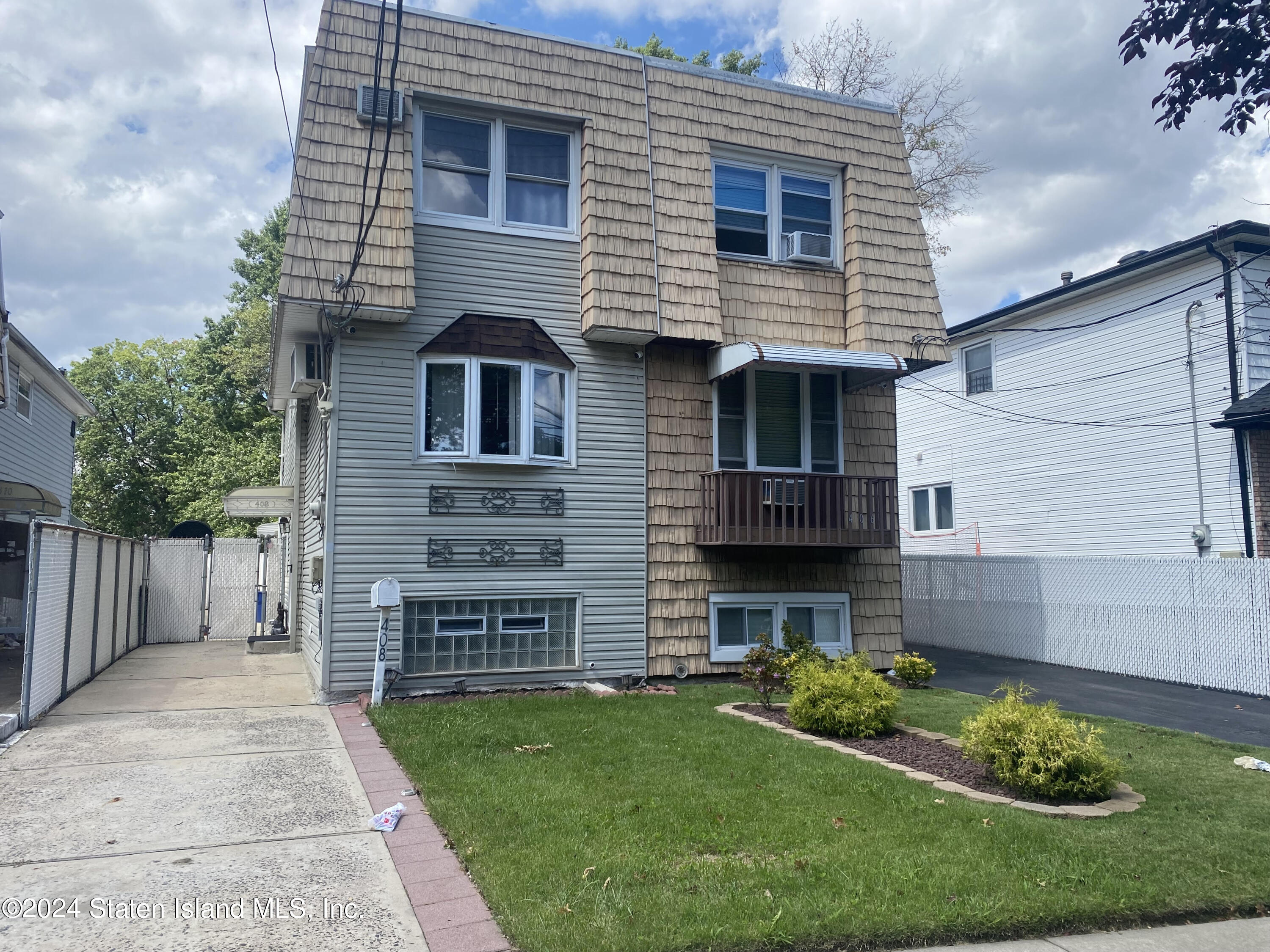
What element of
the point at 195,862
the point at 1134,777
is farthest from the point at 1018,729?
the point at 195,862

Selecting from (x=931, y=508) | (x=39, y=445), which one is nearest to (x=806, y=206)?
(x=931, y=508)

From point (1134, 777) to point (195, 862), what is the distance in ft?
20.7

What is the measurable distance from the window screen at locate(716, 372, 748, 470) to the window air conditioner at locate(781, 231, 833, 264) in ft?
5.67

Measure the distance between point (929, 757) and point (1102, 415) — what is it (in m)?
11.6

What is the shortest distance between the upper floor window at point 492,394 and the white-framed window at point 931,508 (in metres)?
12.6

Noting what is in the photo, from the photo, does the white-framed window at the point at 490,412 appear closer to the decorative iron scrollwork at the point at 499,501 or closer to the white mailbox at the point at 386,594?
the decorative iron scrollwork at the point at 499,501

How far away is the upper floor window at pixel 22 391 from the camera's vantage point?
15.2 m

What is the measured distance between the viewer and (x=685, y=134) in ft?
37.9

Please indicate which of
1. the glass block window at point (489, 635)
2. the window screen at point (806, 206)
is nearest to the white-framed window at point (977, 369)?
the window screen at point (806, 206)

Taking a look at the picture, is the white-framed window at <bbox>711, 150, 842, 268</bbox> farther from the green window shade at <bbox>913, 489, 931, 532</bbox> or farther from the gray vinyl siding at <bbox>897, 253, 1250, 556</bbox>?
the green window shade at <bbox>913, 489, 931, 532</bbox>

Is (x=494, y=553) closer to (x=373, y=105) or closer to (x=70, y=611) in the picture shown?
(x=70, y=611)

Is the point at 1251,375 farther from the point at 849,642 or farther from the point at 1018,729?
the point at 1018,729

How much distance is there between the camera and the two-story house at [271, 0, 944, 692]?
980 cm

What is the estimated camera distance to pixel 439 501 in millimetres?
10039
